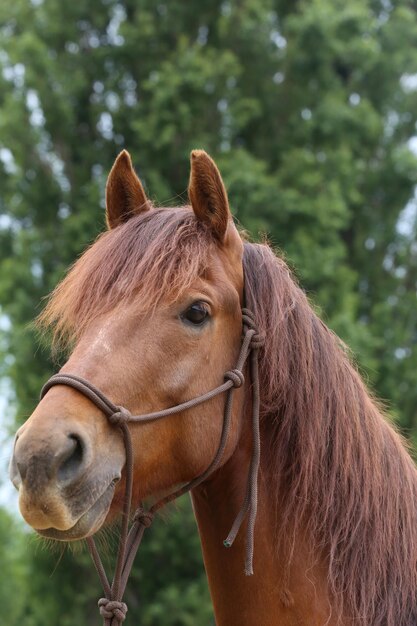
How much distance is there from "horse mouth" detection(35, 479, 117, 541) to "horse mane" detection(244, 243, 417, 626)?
63 centimetres

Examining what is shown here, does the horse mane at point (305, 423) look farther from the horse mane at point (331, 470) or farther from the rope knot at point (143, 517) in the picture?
the rope knot at point (143, 517)

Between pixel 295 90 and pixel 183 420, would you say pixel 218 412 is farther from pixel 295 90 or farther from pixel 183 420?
pixel 295 90

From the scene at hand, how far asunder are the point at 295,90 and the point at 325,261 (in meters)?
2.42

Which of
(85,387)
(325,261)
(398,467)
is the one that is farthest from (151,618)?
(85,387)

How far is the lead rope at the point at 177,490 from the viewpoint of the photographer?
2.26 metres

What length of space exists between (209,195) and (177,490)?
94cm

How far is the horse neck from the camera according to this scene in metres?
2.47

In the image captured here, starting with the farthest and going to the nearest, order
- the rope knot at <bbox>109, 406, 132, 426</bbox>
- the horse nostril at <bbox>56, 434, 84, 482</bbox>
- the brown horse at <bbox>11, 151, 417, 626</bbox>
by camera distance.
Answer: the brown horse at <bbox>11, 151, 417, 626</bbox> → the rope knot at <bbox>109, 406, 132, 426</bbox> → the horse nostril at <bbox>56, 434, 84, 482</bbox>

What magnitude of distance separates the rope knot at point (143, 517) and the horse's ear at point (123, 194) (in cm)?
100

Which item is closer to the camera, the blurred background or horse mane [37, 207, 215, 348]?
horse mane [37, 207, 215, 348]

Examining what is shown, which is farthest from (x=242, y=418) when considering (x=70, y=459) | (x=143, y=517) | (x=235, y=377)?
(x=70, y=459)

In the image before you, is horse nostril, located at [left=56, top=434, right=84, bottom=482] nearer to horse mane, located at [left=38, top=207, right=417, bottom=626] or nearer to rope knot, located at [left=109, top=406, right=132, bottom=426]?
rope knot, located at [left=109, top=406, right=132, bottom=426]

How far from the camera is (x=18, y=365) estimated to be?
8234mm

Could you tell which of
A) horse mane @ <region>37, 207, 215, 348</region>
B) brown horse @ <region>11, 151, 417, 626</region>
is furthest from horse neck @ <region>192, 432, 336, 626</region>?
horse mane @ <region>37, 207, 215, 348</region>
